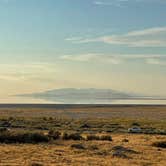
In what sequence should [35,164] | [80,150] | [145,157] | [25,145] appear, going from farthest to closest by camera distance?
1. [25,145]
2. [80,150]
3. [145,157]
4. [35,164]

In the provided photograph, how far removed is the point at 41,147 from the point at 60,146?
168 centimetres

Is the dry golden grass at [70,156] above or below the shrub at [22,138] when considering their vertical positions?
below

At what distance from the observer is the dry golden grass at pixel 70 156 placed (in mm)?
23178

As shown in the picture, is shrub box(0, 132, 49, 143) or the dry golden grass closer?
the dry golden grass

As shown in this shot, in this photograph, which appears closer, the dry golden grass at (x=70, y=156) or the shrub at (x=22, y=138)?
the dry golden grass at (x=70, y=156)

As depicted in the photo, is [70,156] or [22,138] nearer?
[70,156]

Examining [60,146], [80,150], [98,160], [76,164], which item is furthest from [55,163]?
[60,146]

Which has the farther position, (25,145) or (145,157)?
(25,145)

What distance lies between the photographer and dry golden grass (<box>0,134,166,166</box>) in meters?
23.2

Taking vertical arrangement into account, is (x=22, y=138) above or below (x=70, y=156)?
above

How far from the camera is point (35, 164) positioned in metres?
21.5

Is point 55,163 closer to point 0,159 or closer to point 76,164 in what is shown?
point 76,164

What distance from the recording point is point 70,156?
25688mm

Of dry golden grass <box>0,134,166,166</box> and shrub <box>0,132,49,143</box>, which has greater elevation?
shrub <box>0,132,49,143</box>
